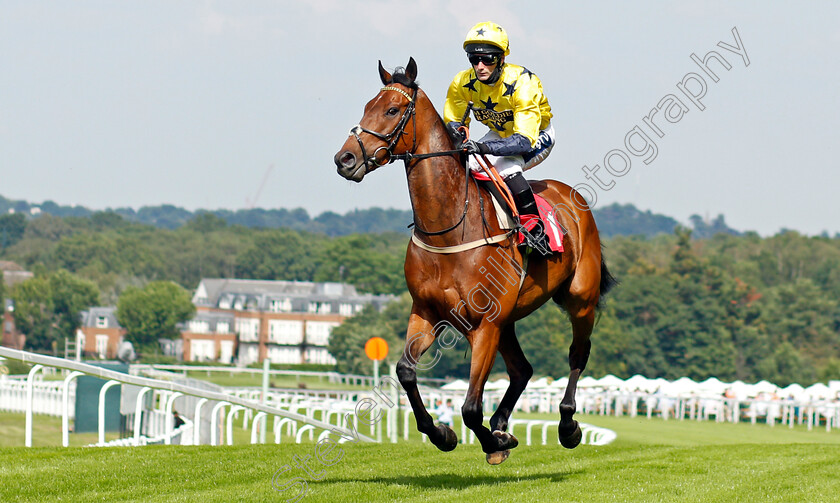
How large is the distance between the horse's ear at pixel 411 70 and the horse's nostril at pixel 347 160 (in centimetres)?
82

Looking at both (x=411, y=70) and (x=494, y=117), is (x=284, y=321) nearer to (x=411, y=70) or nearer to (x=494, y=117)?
(x=494, y=117)

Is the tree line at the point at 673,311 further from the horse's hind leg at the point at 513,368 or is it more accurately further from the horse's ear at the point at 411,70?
the horse's ear at the point at 411,70

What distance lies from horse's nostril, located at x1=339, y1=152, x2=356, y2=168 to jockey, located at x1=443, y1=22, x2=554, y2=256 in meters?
0.98

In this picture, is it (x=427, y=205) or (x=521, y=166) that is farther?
(x=521, y=166)

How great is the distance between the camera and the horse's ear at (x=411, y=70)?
272 inches

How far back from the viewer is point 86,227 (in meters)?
195

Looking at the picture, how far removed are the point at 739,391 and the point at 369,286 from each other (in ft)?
309

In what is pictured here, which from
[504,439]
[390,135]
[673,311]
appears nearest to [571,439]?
[504,439]

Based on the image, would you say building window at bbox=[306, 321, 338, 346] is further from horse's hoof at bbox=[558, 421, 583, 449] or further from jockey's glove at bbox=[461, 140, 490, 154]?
jockey's glove at bbox=[461, 140, 490, 154]

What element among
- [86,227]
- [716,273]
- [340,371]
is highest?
[86,227]

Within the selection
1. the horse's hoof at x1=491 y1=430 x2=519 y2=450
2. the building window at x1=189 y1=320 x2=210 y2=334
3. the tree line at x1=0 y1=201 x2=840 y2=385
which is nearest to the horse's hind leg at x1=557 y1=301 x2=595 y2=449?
the horse's hoof at x1=491 y1=430 x2=519 y2=450

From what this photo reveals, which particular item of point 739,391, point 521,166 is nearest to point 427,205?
point 521,166

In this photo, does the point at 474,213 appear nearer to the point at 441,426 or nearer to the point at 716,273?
the point at 441,426

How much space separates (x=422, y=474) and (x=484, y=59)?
10.4ft
